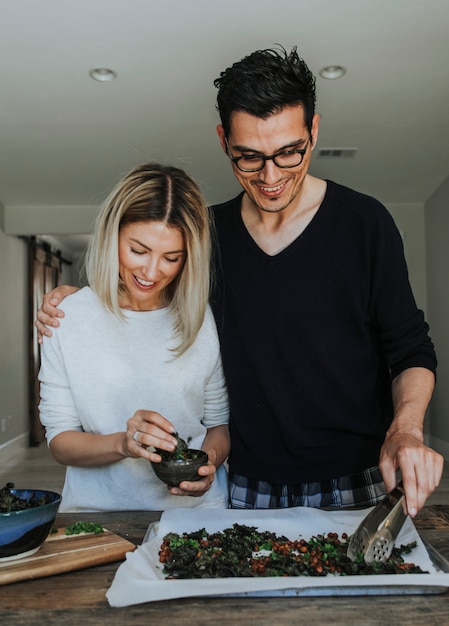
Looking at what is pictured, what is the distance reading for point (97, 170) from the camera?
6.41m

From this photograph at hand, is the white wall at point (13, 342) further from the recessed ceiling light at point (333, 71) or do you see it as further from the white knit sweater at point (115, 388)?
the white knit sweater at point (115, 388)

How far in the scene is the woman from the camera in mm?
1598

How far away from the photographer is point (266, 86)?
4.86 feet

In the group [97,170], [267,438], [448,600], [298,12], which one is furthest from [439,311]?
[448,600]

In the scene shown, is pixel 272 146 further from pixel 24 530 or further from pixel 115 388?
pixel 24 530

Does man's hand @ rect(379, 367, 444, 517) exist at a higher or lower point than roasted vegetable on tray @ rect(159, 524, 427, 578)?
higher

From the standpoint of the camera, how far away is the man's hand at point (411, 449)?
3.77ft

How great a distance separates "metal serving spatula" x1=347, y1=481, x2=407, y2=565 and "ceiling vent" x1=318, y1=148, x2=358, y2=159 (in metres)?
4.96

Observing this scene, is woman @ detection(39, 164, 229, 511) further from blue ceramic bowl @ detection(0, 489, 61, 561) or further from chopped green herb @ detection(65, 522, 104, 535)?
blue ceramic bowl @ detection(0, 489, 61, 561)

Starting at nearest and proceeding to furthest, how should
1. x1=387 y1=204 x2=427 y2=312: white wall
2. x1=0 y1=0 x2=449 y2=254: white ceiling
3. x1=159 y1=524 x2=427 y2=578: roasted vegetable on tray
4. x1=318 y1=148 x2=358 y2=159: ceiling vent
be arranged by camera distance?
x1=159 y1=524 x2=427 y2=578: roasted vegetable on tray, x1=0 y1=0 x2=449 y2=254: white ceiling, x1=318 y1=148 x2=358 y2=159: ceiling vent, x1=387 y1=204 x2=427 y2=312: white wall

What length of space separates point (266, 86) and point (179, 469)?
0.84m

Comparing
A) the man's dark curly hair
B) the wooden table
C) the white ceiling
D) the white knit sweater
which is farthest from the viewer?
the white ceiling

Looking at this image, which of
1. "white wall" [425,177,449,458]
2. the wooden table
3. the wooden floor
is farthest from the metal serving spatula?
"white wall" [425,177,449,458]

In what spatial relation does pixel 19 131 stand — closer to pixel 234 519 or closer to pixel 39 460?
pixel 39 460
